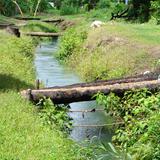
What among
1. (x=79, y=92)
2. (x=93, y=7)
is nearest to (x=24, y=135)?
(x=79, y=92)

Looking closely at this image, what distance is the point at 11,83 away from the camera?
48.9 ft

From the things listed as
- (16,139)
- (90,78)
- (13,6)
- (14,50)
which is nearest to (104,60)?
(90,78)

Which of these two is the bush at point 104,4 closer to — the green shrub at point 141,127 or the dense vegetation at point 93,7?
the dense vegetation at point 93,7

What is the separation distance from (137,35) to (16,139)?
13.4 metres

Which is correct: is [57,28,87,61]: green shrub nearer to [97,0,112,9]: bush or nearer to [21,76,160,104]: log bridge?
[21,76,160,104]: log bridge

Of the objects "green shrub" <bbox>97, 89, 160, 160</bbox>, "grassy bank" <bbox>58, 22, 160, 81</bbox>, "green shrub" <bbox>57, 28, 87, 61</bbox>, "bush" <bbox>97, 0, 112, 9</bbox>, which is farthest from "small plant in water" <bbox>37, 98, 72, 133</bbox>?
"bush" <bbox>97, 0, 112, 9</bbox>

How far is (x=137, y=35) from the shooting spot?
22.2 meters

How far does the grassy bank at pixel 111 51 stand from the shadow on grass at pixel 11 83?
145 inches

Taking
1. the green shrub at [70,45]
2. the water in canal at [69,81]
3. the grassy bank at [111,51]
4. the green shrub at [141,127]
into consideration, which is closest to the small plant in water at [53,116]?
the water in canal at [69,81]

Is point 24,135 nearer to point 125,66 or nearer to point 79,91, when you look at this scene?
point 79,91

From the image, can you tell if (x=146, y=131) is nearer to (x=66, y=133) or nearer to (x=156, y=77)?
(x=66, y=133)

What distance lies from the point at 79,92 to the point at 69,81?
7271 mm

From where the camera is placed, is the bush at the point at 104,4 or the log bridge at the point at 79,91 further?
the bush at the point at 104,4

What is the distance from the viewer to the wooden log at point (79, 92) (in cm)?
1202
